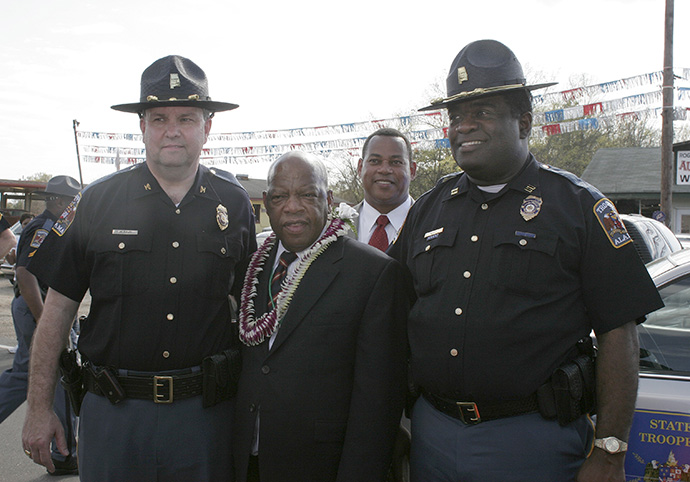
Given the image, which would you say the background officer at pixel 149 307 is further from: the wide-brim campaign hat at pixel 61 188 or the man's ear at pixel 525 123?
the wide-brim campaign hat at pixel 61 188

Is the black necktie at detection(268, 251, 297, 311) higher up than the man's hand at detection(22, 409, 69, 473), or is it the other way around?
the black necktie at detection(268, 251, 297, 311)

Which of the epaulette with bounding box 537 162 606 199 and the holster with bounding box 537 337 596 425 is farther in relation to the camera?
the epaulette with bounding box 537 162 606 199

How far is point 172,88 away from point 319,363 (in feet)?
4.64

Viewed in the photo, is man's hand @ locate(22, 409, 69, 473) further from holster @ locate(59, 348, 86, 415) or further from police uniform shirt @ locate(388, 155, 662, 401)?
police uniform shirt @ locate(388, 155, 662, 401)

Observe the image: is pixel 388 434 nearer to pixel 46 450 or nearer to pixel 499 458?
pixel 499 458

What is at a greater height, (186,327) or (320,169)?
(320,169)

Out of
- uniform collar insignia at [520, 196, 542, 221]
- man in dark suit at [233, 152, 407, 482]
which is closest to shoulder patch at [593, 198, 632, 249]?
uniform collar insignia at [520, 196, 542, 221]

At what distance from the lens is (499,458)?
6.10ft

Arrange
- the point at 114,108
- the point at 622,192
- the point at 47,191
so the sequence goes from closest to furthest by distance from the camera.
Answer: the point at 114,108 < the point at 47,191 < the point at 622,192

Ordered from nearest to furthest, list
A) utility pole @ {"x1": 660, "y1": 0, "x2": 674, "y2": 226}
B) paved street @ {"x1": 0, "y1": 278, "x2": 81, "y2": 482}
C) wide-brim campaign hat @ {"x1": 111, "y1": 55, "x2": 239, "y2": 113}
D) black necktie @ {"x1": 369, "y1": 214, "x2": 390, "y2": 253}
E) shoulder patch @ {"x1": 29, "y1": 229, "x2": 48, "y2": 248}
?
wide-brim campaign hat @ {"x1": 111, "y1": 55, "x2": 239, "y2": 113} < black necktie @ {"x1": 369, "y1": 214, "x2": 390, "y2": 253} < paved street @ {"x1": 0, "y1": 278, "x2": 81, "y2": 482} < shoulder patch @ {"x1": 29, "y1": 229, "x2": 48, "y2": 248} < utility pole @ {"x1": 660, "y1": 0, "x2": 674, "y2": 226}

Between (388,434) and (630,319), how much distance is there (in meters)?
0.95

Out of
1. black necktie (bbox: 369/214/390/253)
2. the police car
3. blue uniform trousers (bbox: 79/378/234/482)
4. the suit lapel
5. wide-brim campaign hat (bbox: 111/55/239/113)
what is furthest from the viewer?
black necktie (bbox: 369/214/390/253)

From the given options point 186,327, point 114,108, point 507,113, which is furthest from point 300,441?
point 114,108

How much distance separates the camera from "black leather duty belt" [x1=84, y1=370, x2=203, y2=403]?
220 centimetres
